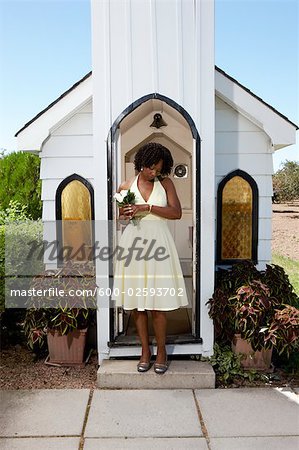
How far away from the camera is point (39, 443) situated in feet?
10.1

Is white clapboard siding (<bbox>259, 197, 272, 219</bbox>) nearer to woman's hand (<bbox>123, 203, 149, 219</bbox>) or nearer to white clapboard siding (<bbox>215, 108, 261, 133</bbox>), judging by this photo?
white clapboard siding (<bbox>215, 108, 261, 133</bbox>)

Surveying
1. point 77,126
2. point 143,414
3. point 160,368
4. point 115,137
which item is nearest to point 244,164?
point 115,137

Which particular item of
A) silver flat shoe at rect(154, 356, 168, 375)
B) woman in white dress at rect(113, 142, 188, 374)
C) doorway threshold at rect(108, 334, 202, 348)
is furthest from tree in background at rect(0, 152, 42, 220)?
silver flat shoe at rect(154, 356, 168, 375)

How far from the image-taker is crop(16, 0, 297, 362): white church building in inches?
154

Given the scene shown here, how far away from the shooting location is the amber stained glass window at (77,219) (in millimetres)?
4930

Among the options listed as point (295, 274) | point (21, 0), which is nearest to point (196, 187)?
point (21, 0)

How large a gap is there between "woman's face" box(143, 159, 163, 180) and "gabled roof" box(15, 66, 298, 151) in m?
1.31

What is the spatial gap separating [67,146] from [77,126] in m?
0.23

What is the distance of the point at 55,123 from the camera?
4.79m

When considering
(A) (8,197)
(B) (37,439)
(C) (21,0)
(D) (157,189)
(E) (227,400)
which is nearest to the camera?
(B) (37,439)

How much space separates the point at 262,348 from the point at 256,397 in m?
0.48

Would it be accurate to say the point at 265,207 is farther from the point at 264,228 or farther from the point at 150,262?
the point at 150,262

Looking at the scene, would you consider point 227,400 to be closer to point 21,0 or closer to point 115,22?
point 115,22

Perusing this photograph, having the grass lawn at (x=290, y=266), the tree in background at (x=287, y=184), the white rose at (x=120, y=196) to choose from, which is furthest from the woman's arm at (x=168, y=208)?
the tree in background at (x=287, y=184)
